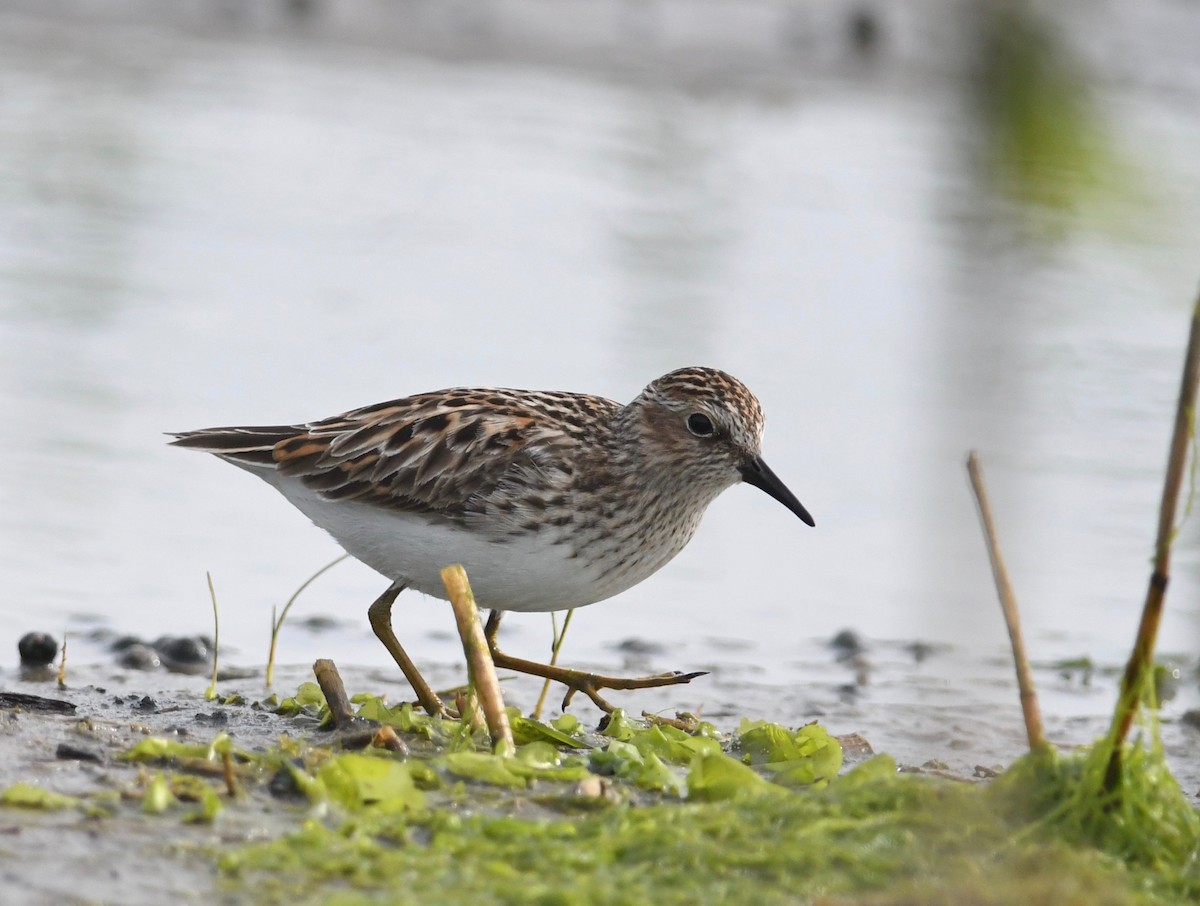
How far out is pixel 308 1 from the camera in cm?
1995

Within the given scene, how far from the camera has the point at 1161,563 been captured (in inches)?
141

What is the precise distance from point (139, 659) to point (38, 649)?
16.9 inches

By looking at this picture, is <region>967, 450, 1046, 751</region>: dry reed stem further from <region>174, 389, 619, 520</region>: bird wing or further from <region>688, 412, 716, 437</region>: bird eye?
<region>688, 412, 716, 437</region>: bird eye

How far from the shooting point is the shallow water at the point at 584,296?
2584 mm

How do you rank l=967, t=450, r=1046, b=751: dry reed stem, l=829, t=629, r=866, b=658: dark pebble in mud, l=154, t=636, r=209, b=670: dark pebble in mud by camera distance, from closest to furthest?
l=967, t=450, r=1046, b=751: dry reed stem
l=154, t=636, r=209, b=670: dark pebble in mud
l=829, t=629, r=866, b=658: dark pebble in mud

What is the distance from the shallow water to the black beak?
74 cm

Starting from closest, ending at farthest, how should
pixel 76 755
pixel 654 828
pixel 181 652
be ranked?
1. pixel 654 828
2. pixel 76 755
3. pixel 181 652

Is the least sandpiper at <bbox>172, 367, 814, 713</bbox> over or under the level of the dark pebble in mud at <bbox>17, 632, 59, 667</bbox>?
over

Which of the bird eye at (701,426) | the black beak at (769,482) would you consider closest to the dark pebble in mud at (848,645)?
the black beak at (769,482)

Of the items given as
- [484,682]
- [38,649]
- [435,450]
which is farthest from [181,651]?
[484,682]

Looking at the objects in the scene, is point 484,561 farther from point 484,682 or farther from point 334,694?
point 484,682

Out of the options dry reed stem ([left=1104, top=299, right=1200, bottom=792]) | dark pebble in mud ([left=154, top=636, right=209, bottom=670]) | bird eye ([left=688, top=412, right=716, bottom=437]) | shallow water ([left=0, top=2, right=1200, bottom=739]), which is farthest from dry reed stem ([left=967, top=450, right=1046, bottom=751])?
dark pebble in mud ([left=154, top=636, right=209, bottom=670])

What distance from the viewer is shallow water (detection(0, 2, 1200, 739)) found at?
258 cm

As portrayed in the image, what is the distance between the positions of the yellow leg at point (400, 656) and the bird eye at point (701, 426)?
1277 millimetres
